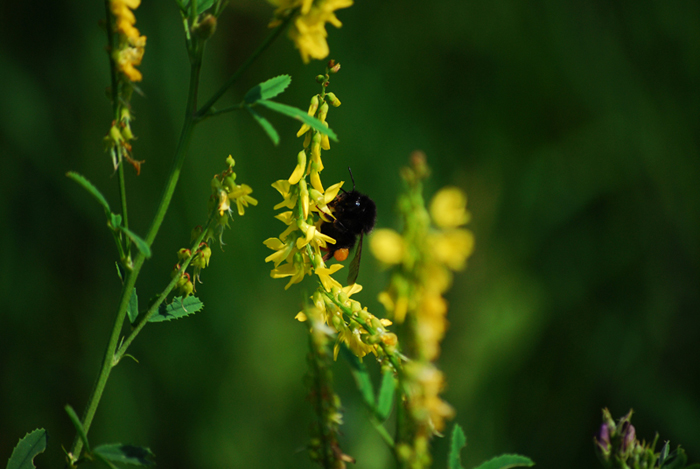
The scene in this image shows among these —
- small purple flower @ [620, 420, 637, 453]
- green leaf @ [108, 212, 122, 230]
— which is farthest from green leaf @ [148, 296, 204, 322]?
small purple flower @ [620, 420, 637, 453]

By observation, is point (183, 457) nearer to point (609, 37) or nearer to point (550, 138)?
point (550, 138)

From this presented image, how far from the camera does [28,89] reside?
2492 millimetres

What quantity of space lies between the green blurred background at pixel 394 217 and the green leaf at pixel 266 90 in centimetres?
170

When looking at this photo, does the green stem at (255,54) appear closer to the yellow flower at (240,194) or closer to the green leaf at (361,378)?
the yellow flower at (240,194)

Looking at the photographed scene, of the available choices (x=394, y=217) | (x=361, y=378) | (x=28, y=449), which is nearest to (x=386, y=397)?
(x=361, y=378)

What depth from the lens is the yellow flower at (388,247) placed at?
404mm

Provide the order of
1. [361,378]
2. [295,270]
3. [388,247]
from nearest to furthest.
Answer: [388,247]
[361,378]
[295,270]

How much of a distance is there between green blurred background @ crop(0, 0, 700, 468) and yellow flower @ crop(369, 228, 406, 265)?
6.16ft

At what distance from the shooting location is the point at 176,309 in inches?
30.1

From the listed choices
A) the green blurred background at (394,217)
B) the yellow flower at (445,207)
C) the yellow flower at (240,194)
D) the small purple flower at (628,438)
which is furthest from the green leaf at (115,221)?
the green blurred background at (394,217)

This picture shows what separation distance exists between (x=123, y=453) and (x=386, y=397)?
1.01 feet

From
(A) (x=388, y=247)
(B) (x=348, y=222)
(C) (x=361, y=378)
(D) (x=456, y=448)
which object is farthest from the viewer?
(B) (x=348, y=222)

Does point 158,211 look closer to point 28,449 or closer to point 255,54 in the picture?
point 255,54

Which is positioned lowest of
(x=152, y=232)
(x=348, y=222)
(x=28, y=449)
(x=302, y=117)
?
(x=28, y=449)
